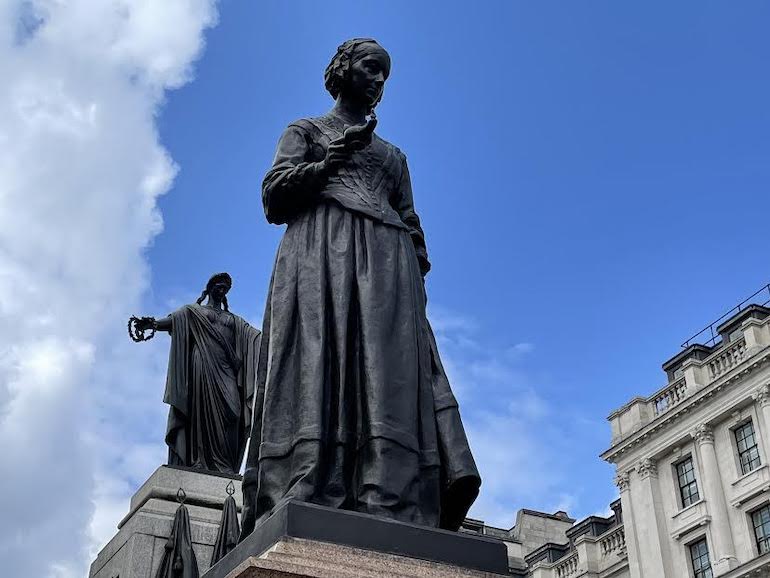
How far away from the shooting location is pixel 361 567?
16.0ft

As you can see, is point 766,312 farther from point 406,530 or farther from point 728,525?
point 406,530

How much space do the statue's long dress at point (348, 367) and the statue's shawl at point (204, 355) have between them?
6238mm

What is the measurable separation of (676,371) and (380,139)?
4110 cm

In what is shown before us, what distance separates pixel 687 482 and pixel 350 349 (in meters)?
39.7

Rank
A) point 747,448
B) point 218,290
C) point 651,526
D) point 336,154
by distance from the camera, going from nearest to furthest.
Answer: point 336,154 < point 218,290 < point 747,448 < point 651,526

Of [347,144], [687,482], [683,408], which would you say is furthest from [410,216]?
[687,482]

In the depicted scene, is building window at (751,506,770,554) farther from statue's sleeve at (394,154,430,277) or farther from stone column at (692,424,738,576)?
statue's sleeve at (394,154,430,277)

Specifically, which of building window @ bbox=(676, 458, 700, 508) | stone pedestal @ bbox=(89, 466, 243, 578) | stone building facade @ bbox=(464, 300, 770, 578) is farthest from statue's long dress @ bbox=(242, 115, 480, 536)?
building window @ bbox=(676, 458, 700, 508)

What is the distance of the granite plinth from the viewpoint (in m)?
4.77

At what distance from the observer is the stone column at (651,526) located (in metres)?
42.2

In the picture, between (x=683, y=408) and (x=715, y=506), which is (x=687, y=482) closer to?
(x=715, y=506)

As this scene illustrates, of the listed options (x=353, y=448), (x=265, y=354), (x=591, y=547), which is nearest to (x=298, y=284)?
(x=265, y=354)

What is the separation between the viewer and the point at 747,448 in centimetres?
4062

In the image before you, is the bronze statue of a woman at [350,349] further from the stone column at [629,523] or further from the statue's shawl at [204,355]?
the stone column at [629,523]
